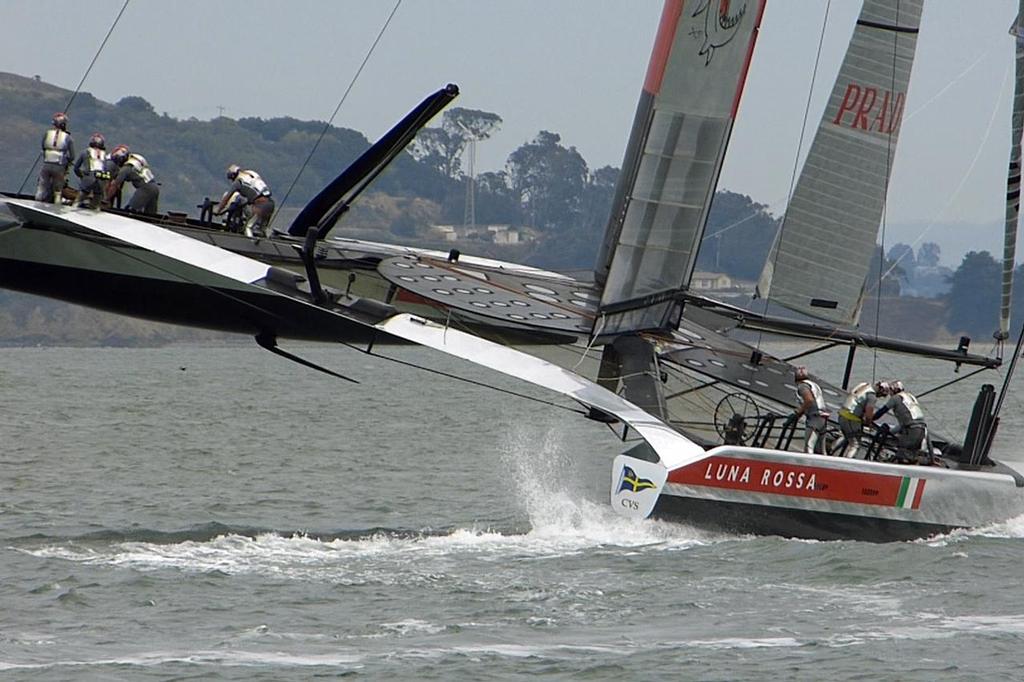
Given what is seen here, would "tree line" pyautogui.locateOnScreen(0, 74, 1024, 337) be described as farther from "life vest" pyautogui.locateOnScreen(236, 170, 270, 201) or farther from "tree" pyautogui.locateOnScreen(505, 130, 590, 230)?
"life vest" pyautogui.locateOnScreen(236, 170, 270, 201)

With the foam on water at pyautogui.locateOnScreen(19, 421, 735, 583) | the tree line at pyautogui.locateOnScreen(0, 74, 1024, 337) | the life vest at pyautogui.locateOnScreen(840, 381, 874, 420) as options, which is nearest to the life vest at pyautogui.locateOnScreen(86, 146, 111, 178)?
the foam on water at pyautogui.locateOnScreen(19, 421, 735, 583)

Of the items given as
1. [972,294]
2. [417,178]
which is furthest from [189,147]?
[972,294]

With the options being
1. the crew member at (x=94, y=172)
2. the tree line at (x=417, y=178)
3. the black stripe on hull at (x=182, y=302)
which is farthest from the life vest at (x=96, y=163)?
the tree line at (x=417, y=178)

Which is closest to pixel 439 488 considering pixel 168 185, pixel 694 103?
pixel 694 103

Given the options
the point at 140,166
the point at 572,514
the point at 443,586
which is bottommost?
the point at 443,586

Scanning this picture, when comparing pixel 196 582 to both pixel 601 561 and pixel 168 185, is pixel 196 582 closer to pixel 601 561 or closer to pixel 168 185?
pixel 601 561

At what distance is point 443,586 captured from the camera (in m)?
11.6

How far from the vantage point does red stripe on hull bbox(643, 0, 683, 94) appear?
14.6 meters

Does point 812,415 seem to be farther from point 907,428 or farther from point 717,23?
point 717,23

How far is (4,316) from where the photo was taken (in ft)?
289

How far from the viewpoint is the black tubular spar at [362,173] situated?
1525 centimetres

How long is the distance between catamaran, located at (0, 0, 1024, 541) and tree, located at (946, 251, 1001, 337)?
96677 mm

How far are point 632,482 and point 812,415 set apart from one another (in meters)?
1.66

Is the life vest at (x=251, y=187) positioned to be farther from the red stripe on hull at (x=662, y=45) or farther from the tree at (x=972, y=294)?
the tree at (x=972, y=294)
